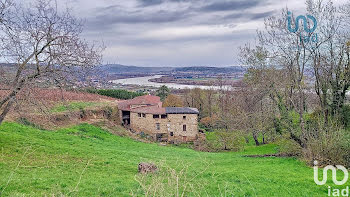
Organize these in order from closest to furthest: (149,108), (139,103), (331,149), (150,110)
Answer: (331,149), (150,110), (149,108), (139,103)

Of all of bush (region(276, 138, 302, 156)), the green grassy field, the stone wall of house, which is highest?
the green grassy field

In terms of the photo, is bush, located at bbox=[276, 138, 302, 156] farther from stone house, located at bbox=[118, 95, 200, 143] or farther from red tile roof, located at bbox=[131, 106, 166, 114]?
red tile roof, located at bbox=[131, 106, 166, 114]

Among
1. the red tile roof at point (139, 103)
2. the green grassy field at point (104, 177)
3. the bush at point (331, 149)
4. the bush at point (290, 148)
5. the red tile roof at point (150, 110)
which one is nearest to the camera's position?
the green grassy field at point (104, 177)

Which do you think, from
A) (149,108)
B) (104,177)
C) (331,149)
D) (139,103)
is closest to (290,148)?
(331,149)

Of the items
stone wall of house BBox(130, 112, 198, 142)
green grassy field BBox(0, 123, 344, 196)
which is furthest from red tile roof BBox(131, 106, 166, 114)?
green grassy field BBox(0, 123, 344, 196)

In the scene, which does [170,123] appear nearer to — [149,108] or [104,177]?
[149,108]

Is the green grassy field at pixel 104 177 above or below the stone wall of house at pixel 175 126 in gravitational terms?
above

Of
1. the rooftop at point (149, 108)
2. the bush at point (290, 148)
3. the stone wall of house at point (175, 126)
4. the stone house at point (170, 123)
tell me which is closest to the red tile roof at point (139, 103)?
the rooftop at point (149, 108)

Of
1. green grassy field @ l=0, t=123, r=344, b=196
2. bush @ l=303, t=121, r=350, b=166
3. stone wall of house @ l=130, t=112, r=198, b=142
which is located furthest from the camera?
stone wall of house @ l=130, t=112, r=198, b=142

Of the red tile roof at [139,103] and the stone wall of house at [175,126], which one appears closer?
the stone wall of house at [175,126]

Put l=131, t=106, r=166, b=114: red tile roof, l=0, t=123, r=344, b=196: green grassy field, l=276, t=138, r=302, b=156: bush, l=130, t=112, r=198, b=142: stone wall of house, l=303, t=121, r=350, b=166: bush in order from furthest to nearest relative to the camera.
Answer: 1. l=130, t=112, r=198, b=142: stone wall of house
2. l=131, t=106, r=166, b=114: red tile roof
3. l=276, t=138, r=302, b=156: bush
4. l=303, t=121, r=350, b=166: bush
5. l=0, t=123, r=344, b=196: green grassy field

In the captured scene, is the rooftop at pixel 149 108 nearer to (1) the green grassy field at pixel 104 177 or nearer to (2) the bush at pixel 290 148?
(2) the bush at pixel 290 148

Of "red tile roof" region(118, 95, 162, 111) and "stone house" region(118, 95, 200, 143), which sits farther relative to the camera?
"red tile roof" region(118, 95, 162, 111)

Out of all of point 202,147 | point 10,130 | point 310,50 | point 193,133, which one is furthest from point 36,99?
point 193,133
